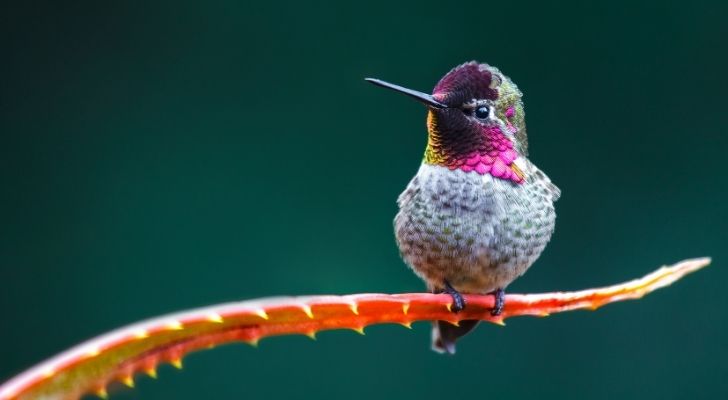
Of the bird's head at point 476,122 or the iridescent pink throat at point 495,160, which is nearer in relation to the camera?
the bird's head at point 476,122

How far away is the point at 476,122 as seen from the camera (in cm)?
82

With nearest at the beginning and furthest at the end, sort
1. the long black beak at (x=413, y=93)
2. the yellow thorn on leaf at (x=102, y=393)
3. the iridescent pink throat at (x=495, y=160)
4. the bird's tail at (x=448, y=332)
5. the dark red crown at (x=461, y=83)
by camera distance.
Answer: the yellow thorn on leaf at (x=102, y=393)
the long black beak at (x=413, y=93)
the dark red crown at (x=461, y=83)
the iridescent pink throat at (x=495, y=160)
the bird's tail at (x=448, y=332)

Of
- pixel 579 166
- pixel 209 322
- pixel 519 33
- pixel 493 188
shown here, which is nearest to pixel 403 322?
pixel 209 322

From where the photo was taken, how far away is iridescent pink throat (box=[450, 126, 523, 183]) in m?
0.88

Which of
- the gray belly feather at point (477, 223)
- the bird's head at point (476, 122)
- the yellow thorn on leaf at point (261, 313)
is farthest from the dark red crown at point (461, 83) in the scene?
the yellow thorn on leaf at point (261, 313)

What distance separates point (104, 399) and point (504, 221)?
0.68 metres

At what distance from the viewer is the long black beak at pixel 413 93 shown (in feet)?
1.78

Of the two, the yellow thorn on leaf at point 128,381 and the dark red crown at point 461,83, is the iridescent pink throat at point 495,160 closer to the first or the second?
the dark red crown at point 461,83

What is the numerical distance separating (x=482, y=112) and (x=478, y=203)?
187mm

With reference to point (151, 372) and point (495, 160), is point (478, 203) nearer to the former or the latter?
point (495, 160)

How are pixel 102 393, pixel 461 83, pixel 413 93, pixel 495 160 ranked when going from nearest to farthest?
pixel 102 393
pixel 413 93
pixel 461 83
pixel 495 160

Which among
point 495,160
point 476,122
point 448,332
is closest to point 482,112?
point 476,122

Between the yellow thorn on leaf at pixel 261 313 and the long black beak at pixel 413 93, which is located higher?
the long black beak at pixel 413 93

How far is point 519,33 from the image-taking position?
1.46 metres
